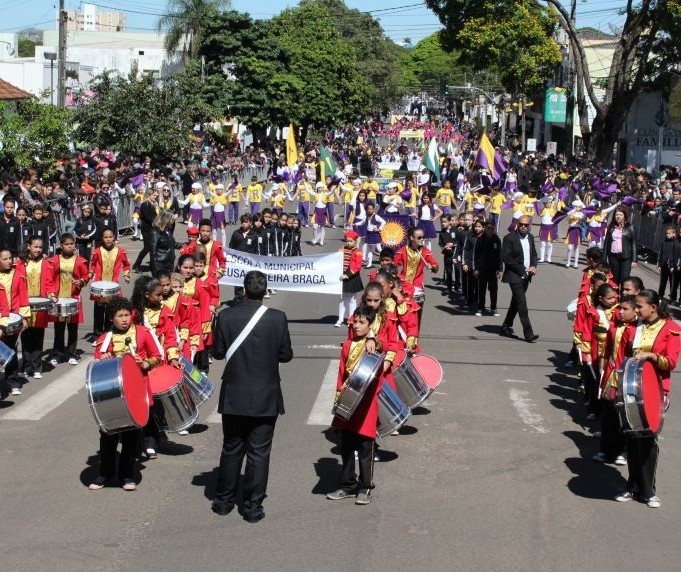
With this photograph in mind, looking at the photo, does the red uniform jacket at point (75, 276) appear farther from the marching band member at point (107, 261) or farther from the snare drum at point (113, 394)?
the snare drum at point (113, 394)

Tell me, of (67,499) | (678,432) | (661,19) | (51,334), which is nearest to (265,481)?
(67,499)

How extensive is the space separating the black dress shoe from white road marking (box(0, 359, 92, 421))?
3.80 m

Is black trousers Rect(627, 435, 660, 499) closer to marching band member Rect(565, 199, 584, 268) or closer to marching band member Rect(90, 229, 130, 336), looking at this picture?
marching band member Rect(90, 229, 130, 336)

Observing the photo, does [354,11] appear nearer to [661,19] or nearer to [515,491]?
[661,19]

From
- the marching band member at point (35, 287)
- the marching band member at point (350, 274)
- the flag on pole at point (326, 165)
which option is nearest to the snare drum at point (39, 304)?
the marching band member at point (35, 287)

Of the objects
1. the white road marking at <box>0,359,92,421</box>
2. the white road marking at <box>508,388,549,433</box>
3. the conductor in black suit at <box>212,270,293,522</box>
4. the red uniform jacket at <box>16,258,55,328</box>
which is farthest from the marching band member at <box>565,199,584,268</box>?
the conductor in black suit at <box>212,270,293,522</box>

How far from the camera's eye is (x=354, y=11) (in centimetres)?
11956

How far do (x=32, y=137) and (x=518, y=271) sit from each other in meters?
14.0

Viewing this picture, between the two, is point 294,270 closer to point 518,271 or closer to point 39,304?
point 518,271

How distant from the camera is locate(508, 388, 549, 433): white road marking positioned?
12201 millimetres

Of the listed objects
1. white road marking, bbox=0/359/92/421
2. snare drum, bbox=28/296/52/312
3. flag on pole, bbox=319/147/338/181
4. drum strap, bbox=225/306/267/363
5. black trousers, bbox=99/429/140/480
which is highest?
flag on pole, bbox=319/147/338/181

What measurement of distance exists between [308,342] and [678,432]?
20.5 ft

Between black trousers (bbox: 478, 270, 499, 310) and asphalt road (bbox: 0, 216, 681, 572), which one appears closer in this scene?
asphalt road (bbox: 0, 216, 681, 572)

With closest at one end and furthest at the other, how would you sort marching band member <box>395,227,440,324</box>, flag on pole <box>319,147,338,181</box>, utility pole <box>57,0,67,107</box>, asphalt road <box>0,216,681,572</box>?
asphalt road <box>0,216,681,572</box> → marching band member <box>395,227,440,324</box> → flag on pole <box>319,147,338,181</box> → utility pole <box>57,0,67,107</box>
